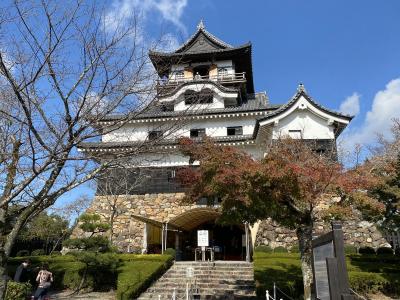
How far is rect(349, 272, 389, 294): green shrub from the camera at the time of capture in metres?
14.0

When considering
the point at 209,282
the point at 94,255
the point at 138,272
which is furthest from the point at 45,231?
the point at 209,282

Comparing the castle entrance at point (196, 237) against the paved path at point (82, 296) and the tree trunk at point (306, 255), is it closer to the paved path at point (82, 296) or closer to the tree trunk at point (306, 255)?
the paved path at point (82, 296)

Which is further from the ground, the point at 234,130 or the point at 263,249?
the point at 234,130

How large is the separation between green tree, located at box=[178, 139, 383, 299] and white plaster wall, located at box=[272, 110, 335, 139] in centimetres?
1161

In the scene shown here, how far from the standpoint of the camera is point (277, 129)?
2503 centimetres

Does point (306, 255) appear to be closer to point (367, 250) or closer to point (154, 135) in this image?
point (154, 135)

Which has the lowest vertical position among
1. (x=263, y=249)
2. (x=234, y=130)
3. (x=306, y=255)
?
(x=306, y=255)

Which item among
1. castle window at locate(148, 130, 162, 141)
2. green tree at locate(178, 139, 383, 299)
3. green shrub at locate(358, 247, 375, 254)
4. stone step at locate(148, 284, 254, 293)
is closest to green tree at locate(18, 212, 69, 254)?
stone step at locate(148, 284, 254, 293)

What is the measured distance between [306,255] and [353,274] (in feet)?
12.0

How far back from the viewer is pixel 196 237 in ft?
90.4

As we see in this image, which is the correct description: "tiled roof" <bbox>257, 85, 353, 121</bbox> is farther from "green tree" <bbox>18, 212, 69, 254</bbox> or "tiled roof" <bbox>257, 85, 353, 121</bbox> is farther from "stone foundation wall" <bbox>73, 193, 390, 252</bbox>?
"green tree" <bbox>18, 212, 69, 254</bbox>

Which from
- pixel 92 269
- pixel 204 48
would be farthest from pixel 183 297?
pixel 204 48

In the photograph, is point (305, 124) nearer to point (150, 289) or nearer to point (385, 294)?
point (385, 294)

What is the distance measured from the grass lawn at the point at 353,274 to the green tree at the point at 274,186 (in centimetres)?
255
